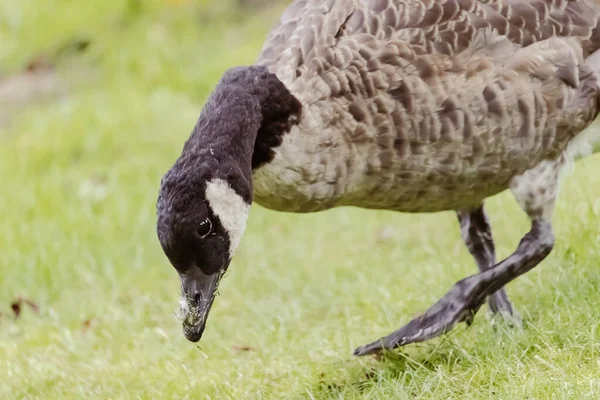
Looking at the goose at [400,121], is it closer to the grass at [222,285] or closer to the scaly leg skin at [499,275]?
the scaly leg skin at [499,275]

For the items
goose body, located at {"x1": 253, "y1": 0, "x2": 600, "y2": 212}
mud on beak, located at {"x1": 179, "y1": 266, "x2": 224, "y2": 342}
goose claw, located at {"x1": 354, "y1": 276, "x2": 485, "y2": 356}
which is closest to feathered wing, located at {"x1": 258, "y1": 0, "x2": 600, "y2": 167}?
goose body, located at {"x1": 253, "y1": 0, "x2": 600, "y2": 212}

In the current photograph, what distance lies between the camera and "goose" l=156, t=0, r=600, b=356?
4289 mm

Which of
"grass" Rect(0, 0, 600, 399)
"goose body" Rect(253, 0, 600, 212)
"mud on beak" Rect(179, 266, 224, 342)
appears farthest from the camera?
"grass" Rect(0, 0, 600, 399)

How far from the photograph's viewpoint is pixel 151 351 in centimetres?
595

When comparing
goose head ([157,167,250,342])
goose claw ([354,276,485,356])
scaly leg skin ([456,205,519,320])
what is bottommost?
scaly leg skin ([456,205,519,320])

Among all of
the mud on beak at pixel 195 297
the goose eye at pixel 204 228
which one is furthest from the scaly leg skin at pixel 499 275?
the goose eye at pixel 204 228

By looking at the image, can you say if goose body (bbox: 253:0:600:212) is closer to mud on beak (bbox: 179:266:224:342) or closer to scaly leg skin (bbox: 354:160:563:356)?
scaly leg skin (bbox: 354:160:563:356)

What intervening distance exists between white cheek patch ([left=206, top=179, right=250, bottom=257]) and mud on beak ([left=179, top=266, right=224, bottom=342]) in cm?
19

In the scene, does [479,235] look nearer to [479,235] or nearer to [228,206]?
[479,235]

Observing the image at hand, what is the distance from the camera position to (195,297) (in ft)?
14.1

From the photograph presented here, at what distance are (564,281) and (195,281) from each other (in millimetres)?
2172

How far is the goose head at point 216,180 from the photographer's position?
4.01 meters

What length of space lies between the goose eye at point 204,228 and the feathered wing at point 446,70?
0.82 m

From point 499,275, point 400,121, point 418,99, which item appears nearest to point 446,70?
point 418,99
